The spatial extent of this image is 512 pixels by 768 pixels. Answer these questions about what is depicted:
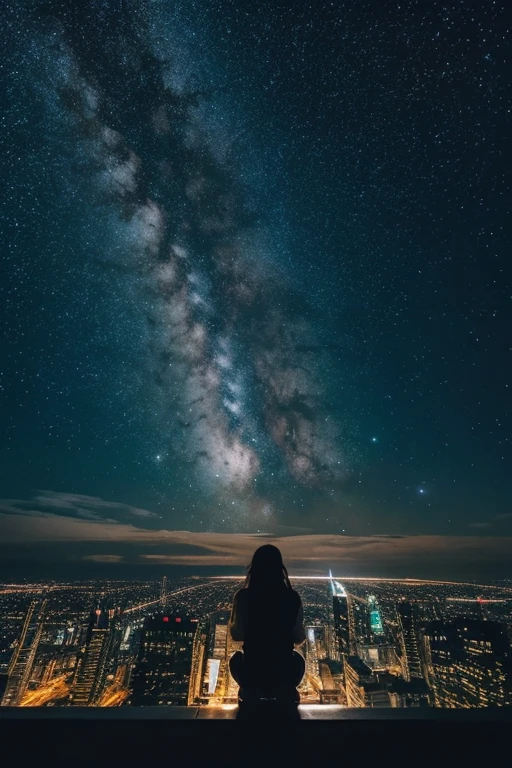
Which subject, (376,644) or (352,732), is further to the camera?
(376,644)

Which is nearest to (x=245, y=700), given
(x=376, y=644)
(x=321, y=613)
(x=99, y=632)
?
(x=99, y=632)

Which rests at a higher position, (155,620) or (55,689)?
(155,620)

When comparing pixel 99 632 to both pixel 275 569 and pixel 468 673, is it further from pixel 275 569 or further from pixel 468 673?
pixel 275 569

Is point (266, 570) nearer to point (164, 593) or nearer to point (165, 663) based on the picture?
point (165, 663)

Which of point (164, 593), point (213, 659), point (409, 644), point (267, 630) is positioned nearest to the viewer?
point (267, 630)

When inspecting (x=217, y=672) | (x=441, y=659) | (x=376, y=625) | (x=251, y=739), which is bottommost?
(x=441, y=659)

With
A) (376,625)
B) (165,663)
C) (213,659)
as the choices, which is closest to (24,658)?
(165,663)

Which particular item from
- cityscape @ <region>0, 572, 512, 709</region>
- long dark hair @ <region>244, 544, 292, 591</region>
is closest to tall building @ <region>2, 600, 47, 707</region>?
cityscape @ <region>0, 572, 512, 709</region>

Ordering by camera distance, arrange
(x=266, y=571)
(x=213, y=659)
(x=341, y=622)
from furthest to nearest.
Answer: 1. (x=341, y=622)
2. (x=213, y=659)
3. (x=266, y=571)
